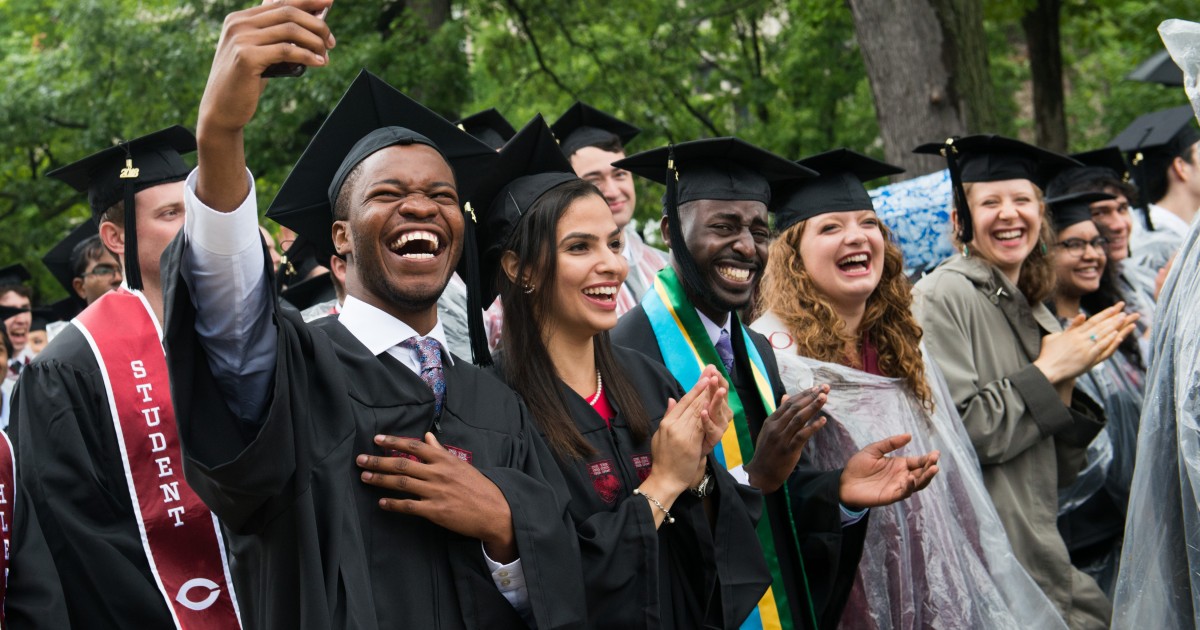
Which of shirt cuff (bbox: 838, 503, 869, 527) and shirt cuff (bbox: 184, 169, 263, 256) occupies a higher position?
shirt cuff (bbox: 184, 169, 263, 256)

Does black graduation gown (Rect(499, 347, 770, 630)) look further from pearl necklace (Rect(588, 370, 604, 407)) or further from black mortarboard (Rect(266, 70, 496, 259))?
black mortarboard (Rect(266, 70, 496, 259))

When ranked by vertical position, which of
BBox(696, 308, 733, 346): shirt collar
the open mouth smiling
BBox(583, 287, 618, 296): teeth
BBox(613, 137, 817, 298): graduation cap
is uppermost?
BBox(613, 137, 817, 298): graduation cap

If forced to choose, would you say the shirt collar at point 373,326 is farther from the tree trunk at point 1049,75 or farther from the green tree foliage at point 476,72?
the tree trunk at point 1049,75

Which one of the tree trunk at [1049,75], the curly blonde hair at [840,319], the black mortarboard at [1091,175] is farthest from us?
the tree trunk at [1049,75]

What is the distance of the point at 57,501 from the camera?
357 cm

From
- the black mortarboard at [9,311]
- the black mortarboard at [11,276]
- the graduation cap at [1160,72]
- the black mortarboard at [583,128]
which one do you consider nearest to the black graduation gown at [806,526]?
the black mortarboard at [583,128]

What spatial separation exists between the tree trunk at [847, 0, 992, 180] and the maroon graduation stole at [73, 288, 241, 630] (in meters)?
5.84

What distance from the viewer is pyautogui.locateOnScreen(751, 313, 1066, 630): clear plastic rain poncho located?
4.72m

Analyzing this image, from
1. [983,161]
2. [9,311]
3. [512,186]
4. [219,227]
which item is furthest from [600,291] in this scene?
[9,311]

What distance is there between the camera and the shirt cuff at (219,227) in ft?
8.29

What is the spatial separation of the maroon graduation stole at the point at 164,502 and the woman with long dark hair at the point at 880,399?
2250 millimetres

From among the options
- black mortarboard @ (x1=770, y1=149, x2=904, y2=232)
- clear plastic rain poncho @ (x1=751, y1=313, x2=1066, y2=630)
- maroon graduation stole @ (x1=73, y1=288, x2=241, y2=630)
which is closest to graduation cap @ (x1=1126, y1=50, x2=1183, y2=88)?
black mortarboard @ (x1=770, y1=149, x2=904, y2=232)

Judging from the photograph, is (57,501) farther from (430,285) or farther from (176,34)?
(176,34)

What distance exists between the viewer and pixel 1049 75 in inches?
519
